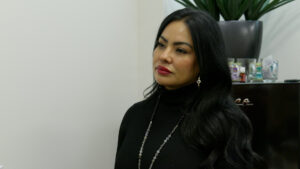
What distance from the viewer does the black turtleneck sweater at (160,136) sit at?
1.08 metres

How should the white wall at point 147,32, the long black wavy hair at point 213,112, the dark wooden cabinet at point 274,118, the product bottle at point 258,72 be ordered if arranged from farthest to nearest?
the white wall at point 147,32, the product bottle at point 258,72, the dark wooden cabinet at point 274,118, the long black wavy hair at point 213,112

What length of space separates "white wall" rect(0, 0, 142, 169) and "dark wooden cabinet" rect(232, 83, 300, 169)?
0.71 meters

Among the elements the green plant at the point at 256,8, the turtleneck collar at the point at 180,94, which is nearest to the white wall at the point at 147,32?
the green plant at the point at 256,8

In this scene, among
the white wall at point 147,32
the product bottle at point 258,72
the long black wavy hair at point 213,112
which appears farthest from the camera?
the white wall at point 147,32

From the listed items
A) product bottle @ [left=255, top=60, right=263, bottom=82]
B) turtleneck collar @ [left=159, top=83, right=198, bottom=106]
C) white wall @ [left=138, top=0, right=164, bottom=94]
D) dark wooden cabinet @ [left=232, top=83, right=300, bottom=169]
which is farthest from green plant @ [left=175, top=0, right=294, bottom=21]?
turtleneck collar @ [left=159, top=83, right=198, bottom=106]

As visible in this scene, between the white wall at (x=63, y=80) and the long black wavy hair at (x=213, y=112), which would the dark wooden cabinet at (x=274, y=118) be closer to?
the long black wavy hair at (x=213, y=112)

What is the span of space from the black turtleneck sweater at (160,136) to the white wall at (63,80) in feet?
1.00

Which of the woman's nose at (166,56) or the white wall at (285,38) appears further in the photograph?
the white wall at (285,38)

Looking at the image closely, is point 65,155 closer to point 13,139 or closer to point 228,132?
point 13,139

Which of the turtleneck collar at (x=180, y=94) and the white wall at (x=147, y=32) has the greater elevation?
the white wall at (x=147, y=32)

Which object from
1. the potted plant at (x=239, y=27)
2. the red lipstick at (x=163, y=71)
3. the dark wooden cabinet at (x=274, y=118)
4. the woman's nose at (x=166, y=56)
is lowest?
the dark wooden cabinet at (x=274, y=118)

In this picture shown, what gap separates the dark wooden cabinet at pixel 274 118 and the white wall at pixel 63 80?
0.71 m

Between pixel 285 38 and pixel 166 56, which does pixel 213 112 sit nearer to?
pixel 166 56

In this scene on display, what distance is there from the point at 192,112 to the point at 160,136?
153mm
